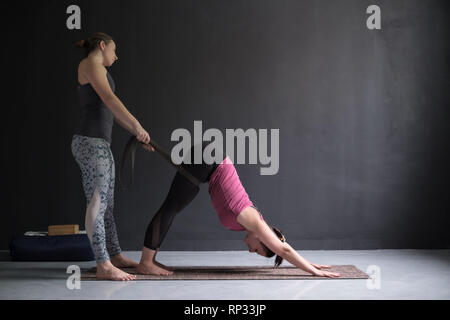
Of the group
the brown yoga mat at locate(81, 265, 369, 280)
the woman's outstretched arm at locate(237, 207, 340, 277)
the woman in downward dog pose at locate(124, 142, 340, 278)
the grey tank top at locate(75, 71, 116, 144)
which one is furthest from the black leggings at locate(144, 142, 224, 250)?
the grey tank top at locate(75, 71, 116, 144)

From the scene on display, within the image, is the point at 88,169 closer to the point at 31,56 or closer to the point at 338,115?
the point at 31,56

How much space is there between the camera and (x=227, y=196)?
358cm

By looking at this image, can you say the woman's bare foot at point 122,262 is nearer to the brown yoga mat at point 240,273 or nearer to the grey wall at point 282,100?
the brown yoga mat at point 240,273

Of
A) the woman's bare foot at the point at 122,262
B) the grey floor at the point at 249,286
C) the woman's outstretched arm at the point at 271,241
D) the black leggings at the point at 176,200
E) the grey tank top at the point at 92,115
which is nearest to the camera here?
the grey floor at the point at 249,286

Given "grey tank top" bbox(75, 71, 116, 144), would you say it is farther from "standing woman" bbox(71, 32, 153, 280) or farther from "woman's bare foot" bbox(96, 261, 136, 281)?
"woman's bare foot" bbox(96, 261, 136, 281)

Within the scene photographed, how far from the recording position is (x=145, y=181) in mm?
4969

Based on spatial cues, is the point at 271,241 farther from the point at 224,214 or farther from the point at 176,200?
the point at 176,200

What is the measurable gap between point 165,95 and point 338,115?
1.45 m

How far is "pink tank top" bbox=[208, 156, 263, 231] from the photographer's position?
356 centimetres

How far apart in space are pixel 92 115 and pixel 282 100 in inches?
76.4

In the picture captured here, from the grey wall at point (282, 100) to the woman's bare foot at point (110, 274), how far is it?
1.41m

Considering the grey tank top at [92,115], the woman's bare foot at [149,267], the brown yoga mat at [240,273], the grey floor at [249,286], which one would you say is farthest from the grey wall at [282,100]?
the grey tank top at [92,115]

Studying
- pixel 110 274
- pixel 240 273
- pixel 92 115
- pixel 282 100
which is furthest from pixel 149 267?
pixel 282 100

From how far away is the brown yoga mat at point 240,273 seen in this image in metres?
3.56
